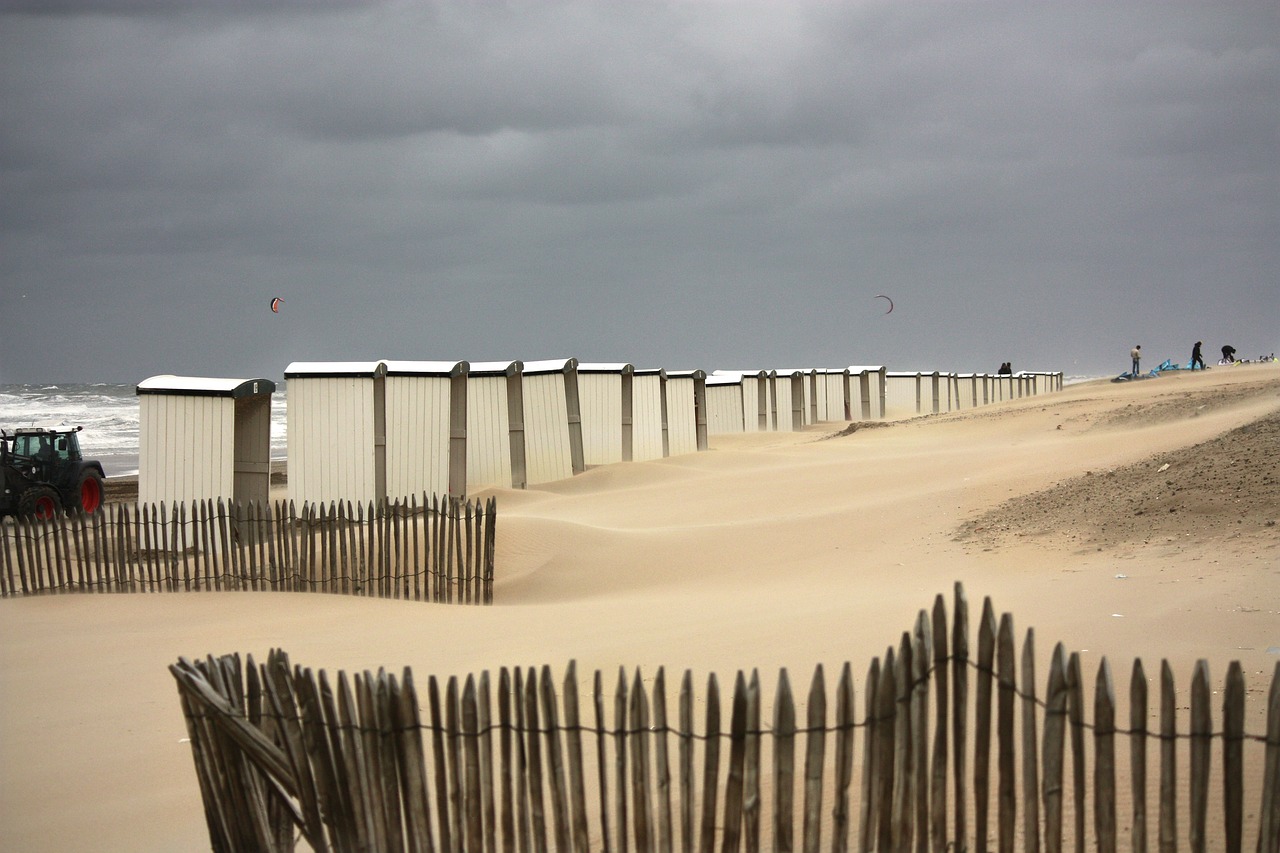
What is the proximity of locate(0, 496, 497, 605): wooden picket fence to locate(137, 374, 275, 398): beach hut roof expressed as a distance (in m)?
2.07

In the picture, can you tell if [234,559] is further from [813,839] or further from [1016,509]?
[813,839]

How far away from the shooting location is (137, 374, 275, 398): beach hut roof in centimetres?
1548

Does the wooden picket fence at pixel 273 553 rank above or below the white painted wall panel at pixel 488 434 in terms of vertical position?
below

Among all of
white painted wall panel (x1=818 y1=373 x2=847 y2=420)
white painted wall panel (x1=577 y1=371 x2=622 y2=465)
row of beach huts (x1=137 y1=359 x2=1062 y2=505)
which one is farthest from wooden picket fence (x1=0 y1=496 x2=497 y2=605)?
white painted wall panel (x1=818 y1=373 x2=847 y2=420)

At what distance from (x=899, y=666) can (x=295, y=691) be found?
2.72m

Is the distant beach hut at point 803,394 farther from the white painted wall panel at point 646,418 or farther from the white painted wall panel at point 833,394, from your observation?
the white painted wall panel at point 646,418

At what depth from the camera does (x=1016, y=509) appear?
13.4 m

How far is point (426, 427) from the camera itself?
19188mm

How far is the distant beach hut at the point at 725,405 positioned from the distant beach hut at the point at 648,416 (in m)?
6.75

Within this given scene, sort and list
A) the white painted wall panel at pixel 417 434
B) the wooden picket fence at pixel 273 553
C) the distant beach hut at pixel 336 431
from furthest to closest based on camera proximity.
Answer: the white painted wall panel at pixel 417 434
the distant beach hut at pixel 336 431
the wooden picket fence at pixel 273 553

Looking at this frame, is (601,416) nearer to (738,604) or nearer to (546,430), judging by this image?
(546,430)

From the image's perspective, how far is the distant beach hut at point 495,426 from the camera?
20453 mm

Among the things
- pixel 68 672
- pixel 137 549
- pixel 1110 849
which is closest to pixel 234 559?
pixel 137 549

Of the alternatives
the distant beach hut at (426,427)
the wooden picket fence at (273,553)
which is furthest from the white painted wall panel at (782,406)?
the wooden picket fence at (273,553)
